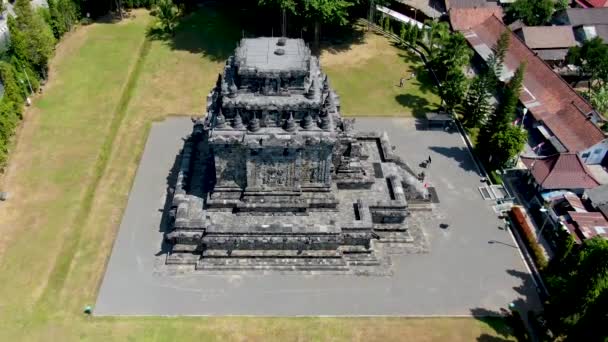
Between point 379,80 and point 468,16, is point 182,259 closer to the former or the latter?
point 379,80

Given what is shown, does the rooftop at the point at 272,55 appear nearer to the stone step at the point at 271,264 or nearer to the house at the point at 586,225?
the stone step at the point at 271,264

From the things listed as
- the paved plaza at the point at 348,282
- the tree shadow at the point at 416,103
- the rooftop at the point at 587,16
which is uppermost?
the rooftop at the point at 587,16

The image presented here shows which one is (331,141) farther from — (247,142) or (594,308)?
(594,308)

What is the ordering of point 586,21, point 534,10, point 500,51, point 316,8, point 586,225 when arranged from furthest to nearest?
point 534,10
point 586,21
point 316,8
point 500,51
point 586,225

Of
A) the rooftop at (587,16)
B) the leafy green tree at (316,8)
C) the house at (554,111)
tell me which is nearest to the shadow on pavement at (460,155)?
the house at (554,111)

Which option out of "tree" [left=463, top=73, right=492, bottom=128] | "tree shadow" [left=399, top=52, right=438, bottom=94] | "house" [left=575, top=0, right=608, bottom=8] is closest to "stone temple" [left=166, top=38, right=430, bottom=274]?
"tree" [left=463, top=73, right=492, bottom=128]

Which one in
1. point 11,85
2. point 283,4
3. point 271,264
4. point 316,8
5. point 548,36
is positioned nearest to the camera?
point 271,264

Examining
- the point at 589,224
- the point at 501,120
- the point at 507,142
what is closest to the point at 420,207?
the point at 507,142

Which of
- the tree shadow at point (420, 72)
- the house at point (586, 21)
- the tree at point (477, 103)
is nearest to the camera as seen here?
the tree at point (477, 103)
